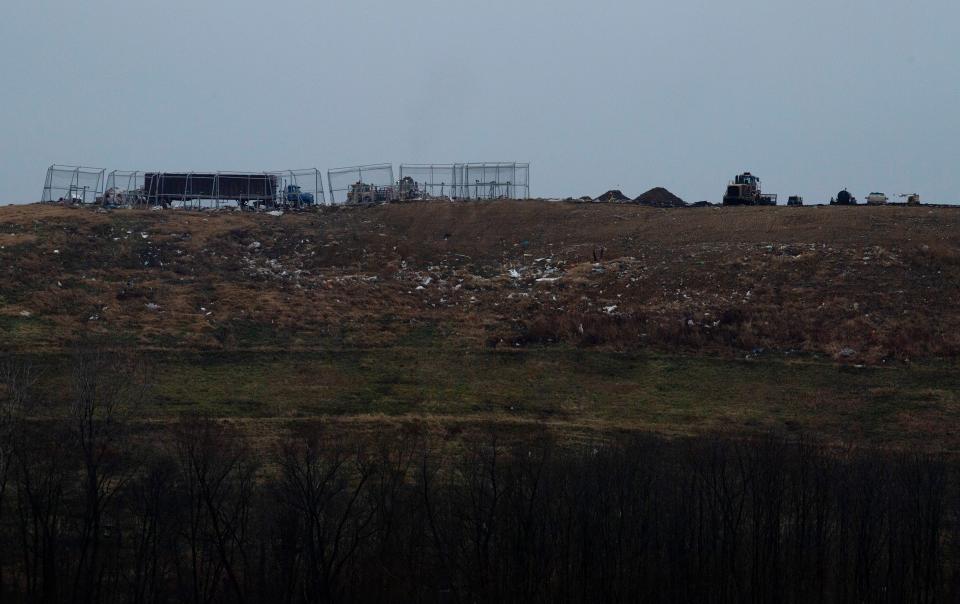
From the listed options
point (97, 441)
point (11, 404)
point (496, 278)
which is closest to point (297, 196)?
point (496, 278)

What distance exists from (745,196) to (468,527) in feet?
143

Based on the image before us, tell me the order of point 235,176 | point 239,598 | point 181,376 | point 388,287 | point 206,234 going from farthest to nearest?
point 235,176 < point 206,234 < point 388,287 < point 181,376 < point 239,598

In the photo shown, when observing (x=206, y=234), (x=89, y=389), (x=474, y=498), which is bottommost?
(x=474, y=498)

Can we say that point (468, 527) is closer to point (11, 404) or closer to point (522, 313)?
point (11, 404)

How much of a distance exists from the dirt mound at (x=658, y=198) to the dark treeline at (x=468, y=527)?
40.8 metres

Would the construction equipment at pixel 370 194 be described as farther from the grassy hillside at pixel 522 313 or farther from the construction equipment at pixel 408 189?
the grassy hillside at pixel 522 313

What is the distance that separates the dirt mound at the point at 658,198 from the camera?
68.7 m

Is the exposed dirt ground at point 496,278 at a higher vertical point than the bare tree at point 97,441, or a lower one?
higher

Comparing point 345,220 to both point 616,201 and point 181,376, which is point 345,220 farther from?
point 181,376

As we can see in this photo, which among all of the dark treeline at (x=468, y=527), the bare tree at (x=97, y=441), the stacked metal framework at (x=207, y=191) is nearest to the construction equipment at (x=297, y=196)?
the stacked metal framework at (x=207, y=191)

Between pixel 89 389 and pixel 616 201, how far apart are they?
45.7 m

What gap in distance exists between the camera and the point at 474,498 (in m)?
26.5

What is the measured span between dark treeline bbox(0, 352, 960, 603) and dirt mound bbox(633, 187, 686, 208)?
40783 mm

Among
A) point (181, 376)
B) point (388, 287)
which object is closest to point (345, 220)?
point (388, 287)
